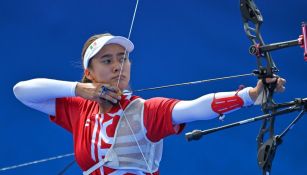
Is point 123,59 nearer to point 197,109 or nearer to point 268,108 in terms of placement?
point 197,109

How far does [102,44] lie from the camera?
1.98 metres

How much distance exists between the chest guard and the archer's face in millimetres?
148

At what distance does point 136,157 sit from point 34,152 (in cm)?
128

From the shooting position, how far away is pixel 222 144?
279 centimetres

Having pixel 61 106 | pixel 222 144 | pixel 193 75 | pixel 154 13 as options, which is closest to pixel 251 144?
pixel 222 144

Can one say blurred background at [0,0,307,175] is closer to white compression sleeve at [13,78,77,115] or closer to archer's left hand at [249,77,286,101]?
white compression sleeve at [13,78,77,115]

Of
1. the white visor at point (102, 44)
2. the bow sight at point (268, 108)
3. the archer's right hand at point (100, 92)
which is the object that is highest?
the white visor at point (102, 44)

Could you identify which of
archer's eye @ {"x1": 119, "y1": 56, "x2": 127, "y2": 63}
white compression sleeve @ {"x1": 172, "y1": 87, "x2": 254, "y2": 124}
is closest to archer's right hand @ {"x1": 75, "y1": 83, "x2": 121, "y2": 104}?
archer's eye @ {"x1": 119, "y1": 56, "x2": 127, "y2": 63}

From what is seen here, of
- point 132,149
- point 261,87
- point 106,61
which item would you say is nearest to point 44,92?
point 106,61

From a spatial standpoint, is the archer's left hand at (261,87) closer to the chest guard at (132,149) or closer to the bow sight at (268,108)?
the bow sight at (268,108)

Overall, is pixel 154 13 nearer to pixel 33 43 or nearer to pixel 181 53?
pixel 181 53

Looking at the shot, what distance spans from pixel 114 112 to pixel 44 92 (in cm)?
30

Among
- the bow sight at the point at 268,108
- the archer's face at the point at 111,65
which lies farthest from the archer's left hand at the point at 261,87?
the archer's face at the point at 111,65

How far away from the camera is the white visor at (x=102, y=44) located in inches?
78.0
